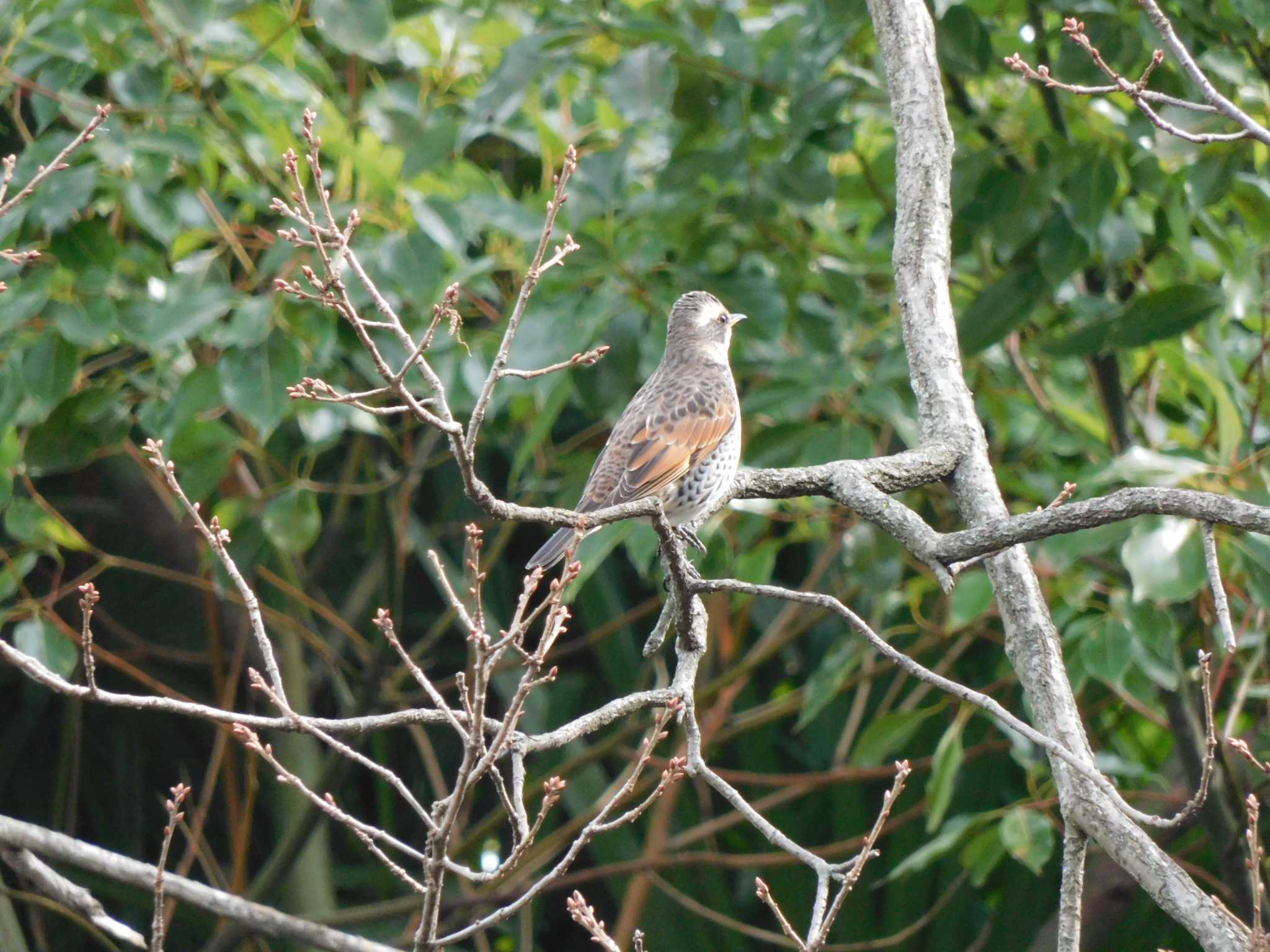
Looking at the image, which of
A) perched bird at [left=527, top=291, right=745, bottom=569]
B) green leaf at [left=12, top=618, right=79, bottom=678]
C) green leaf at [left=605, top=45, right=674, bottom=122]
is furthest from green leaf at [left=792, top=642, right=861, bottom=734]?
green leaf at [left=12, top=618, right=79, bottom=678]

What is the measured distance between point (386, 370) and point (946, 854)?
478 centimetres

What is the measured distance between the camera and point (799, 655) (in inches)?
255

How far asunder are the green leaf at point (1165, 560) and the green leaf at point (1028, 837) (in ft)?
3.68

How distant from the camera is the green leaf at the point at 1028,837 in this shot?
4.04 m

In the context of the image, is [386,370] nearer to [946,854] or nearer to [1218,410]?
[1218,410]

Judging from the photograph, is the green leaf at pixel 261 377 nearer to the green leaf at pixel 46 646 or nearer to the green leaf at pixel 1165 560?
the green leaf at pixel 46 646

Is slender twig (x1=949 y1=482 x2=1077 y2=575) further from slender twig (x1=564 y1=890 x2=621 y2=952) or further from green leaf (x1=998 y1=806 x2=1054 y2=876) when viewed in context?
green leaf (x1=998 y1=806 x2=1054 y2=876)

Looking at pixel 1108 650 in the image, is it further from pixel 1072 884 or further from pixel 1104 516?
pixel 1104 516

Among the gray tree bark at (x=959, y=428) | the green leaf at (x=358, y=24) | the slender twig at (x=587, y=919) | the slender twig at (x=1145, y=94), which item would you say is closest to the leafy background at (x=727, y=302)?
the green leaf at (x=358, y=24)

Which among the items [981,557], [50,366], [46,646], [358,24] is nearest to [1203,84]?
[981,557]

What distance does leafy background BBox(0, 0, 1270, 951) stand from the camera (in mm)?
3770

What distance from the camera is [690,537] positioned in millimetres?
3896

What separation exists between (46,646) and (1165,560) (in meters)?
2.97

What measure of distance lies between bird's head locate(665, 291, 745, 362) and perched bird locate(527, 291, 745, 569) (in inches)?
9.1
